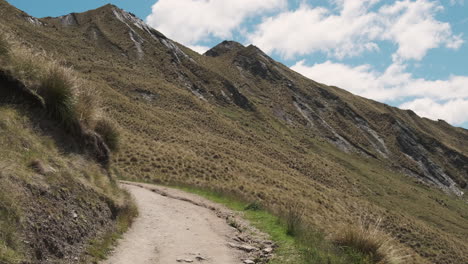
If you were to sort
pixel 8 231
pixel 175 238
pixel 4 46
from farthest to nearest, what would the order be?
pixel 175 238
pixel 4 46
pixel 8 231

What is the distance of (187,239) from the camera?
35.0 feet

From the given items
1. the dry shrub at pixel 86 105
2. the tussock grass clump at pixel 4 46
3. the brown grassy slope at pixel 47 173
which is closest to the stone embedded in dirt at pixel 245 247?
the brown grassy slope at pixel 47 173

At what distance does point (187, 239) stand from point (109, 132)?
209 inches

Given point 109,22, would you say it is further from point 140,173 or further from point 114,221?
point 114,221

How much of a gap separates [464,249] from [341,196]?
54.9 ft

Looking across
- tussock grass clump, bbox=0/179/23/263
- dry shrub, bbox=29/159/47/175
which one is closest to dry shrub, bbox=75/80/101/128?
dry shrub, bbox=29/159/47/175

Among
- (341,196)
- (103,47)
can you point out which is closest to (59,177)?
(341,196)

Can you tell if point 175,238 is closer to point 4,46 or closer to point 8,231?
point 8,231

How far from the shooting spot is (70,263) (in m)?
6.76

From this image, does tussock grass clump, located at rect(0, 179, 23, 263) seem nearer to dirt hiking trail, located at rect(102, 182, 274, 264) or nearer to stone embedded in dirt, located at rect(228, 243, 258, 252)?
dirt hiking trail, located at rect(102, 182, 274, 264)

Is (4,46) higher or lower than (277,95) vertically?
lower

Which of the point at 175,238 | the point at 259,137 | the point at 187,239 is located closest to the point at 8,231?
the point at 175,238

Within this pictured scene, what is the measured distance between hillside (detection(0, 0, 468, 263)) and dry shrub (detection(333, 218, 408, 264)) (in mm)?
6689

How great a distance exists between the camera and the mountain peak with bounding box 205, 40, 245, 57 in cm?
15775
